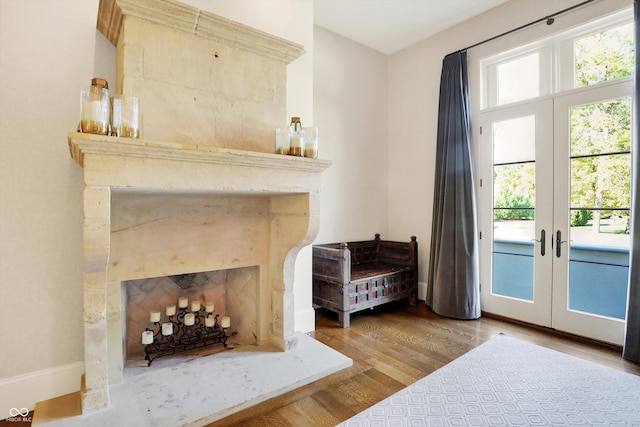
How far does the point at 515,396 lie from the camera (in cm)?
206

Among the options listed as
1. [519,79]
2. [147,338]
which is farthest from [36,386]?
[519,79]

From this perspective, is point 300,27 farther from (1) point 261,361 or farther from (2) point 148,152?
(1) point 261,361

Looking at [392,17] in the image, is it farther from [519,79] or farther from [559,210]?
[559,210]

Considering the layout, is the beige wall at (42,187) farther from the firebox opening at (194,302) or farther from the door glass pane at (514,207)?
the door glass pane at (514,207)

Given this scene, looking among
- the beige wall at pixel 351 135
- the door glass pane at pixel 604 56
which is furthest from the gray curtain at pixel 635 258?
the beige wall at pixel 351 135

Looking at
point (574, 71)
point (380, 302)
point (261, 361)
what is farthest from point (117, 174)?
point (574, 71)

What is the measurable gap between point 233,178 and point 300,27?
1.78 m

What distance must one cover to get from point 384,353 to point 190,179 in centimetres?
199

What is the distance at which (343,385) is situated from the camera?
85.7 inches

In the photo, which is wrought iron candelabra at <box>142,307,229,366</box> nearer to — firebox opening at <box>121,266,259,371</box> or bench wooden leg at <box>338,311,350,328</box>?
firebox opening at <box>121,266,259,371</box>

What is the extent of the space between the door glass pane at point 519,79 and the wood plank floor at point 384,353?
234cm

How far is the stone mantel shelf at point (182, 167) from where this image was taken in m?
1.61

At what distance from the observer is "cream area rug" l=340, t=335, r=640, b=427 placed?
1833 millimetres
